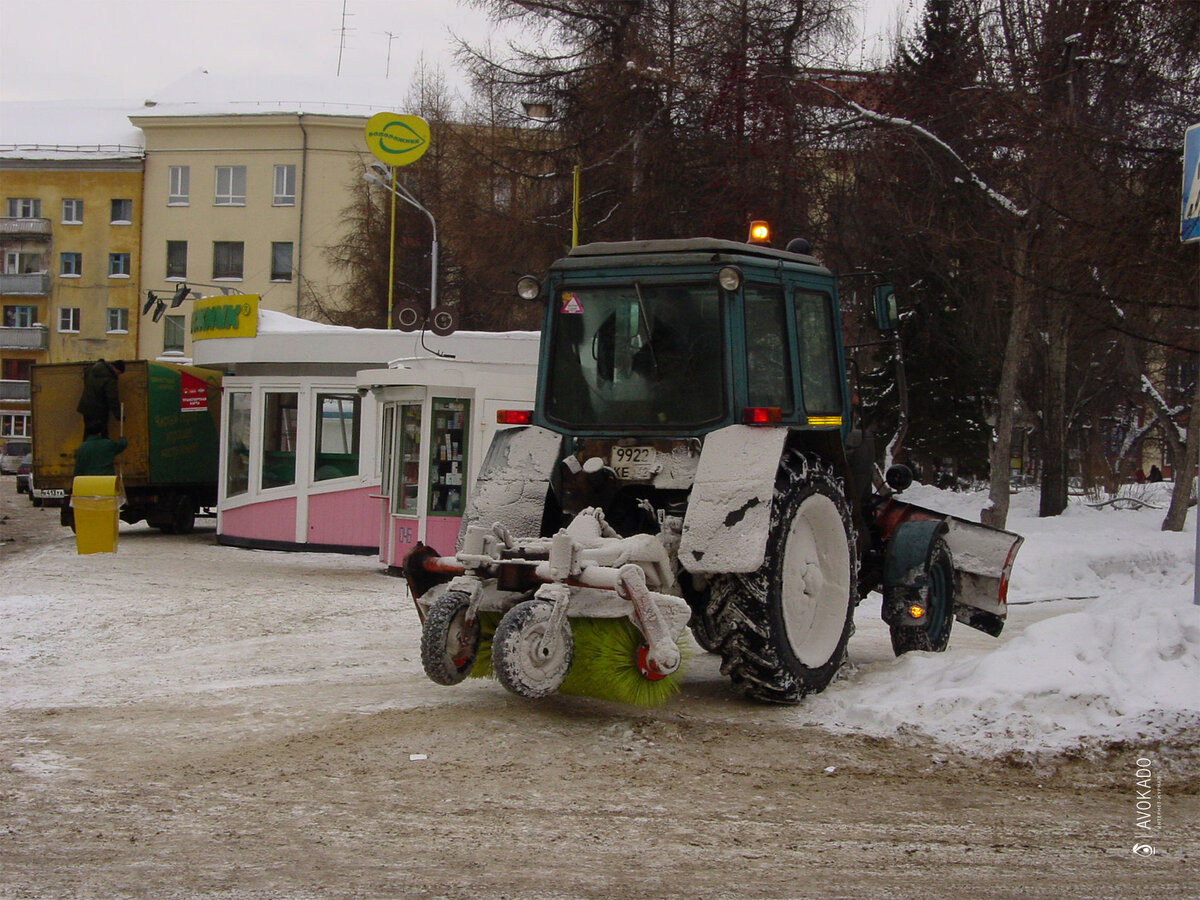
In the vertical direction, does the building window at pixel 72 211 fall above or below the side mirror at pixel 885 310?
above

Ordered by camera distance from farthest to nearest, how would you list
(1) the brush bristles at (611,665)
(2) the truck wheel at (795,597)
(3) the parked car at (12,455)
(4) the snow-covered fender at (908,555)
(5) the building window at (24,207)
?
(5) the building window at (24,207)
(3) the parked car at (12,455)
(4) the snow-covered fender at (908,555)
(2) the truck wheel at (795,597)
(1) the brush bristles at (611,665)

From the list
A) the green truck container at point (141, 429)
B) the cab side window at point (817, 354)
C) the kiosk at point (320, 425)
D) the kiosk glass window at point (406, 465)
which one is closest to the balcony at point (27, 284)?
the green truck container at point (141, 429)

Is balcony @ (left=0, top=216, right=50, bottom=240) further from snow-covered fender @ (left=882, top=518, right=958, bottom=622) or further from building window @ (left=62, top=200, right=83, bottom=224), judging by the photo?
snow-covered fender @ (left=882, top=518, right=958, bottom=622)

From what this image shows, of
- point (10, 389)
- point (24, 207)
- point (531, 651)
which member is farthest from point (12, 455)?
point (531, 651)

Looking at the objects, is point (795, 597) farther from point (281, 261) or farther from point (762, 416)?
point (281, 261)

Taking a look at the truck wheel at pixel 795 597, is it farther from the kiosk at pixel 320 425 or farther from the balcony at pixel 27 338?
the balcony at pixel 27 338

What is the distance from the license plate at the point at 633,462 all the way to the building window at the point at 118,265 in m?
57.9

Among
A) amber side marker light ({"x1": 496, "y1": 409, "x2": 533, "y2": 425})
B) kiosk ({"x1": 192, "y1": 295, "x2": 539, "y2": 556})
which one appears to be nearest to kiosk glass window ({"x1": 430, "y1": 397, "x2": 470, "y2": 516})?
kiosk ({"x1": 192, "y1": 295, "x2": 539, "y2": 556})

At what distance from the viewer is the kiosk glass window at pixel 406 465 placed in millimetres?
15234

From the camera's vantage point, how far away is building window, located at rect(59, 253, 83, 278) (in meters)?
62.5

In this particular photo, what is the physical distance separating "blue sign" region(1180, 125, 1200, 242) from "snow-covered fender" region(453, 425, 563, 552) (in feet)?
12.8

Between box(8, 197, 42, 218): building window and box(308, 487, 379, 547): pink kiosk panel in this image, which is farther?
box(8, 197, 42, 218): building window

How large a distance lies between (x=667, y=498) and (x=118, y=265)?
2306 inches

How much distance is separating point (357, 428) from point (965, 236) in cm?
864
